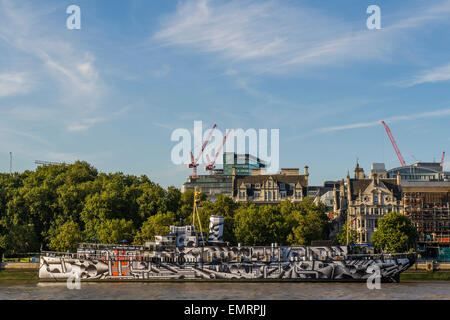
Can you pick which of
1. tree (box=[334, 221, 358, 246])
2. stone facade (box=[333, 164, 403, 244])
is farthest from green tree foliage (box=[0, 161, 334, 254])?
stone facade (box=[333, 164, 403, 244])

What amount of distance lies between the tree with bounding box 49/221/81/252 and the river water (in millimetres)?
22394

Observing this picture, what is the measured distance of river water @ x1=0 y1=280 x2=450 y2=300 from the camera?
2090 inches

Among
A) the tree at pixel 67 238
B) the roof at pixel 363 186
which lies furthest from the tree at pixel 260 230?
the roof at pixel 363 186

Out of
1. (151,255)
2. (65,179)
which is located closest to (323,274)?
(151,255)

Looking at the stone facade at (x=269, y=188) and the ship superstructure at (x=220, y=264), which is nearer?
the ship superstructure at (x=220, y=264)

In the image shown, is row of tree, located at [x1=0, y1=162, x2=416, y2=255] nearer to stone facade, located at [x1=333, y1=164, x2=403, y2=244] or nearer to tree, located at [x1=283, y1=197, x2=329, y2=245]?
tree, located at [x1=283, y1=197, x2=329, y2=245]

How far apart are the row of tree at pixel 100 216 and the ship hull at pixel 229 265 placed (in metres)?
18.2

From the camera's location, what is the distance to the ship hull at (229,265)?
69.0 metres

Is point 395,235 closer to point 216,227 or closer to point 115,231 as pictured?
point 216,227

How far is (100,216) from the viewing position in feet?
313

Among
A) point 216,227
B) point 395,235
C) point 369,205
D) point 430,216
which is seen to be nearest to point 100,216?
A: point 216,227

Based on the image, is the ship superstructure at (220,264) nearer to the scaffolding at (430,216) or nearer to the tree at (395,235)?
the tree at (395,235)

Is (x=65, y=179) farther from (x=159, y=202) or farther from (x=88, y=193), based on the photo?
(x=159, y=202)

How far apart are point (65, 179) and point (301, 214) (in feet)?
163
